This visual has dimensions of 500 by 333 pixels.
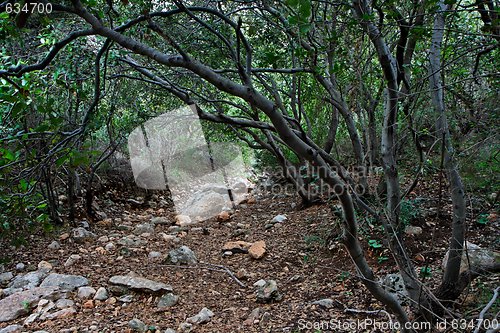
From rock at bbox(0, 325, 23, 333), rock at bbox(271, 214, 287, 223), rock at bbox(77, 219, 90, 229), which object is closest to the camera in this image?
rock at bbox(0, 325, 23, 333)

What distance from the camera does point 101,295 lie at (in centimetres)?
307

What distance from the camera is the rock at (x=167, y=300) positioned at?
2.97m

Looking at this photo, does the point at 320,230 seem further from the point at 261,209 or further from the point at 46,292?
the point at 46,292

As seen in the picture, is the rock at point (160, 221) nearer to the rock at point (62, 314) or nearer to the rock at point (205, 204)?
the rock at point (205, 204)

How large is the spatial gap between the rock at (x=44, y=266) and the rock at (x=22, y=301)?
40 centimetres

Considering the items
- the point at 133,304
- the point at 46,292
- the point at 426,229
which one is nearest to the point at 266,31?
the point at 426,229

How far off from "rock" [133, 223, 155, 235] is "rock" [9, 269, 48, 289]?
53.7 inches

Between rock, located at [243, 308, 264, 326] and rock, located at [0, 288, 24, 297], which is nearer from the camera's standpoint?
rock, located at [243, 308, 264, 326]

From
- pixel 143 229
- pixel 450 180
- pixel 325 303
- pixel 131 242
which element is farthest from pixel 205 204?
pixel 450 180

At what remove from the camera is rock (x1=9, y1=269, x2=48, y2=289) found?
3.22 metres

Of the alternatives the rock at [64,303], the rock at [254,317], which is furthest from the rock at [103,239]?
the rock at [254,317]

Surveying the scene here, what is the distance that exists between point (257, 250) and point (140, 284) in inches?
48.9

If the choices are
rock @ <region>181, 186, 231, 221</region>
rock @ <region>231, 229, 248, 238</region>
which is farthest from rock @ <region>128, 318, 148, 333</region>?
rock @ <region>181, 186, 231, 221</region>

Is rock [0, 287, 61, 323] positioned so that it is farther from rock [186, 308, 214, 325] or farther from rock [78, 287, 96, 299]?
rock [186, 308, 214, 325]
